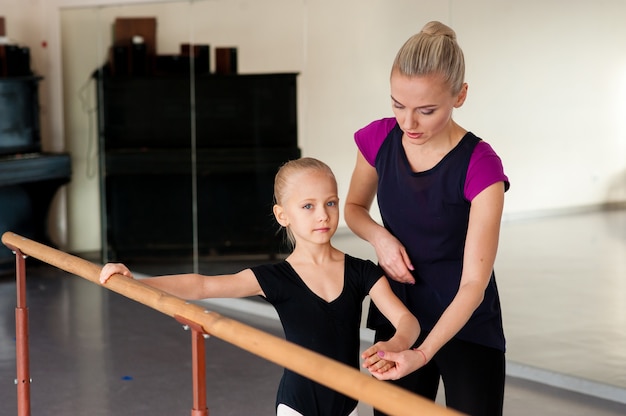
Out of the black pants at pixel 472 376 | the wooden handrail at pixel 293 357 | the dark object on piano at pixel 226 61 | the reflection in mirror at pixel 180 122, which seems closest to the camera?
the wooden handrail at pixel 293 357

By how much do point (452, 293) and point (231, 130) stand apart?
436 centimetres

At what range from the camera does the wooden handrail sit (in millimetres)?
1298

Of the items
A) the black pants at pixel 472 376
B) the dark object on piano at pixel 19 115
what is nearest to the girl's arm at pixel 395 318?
the black pants at pixel 472 376

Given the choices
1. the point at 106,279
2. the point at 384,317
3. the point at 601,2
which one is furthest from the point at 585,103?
the point at 106,279

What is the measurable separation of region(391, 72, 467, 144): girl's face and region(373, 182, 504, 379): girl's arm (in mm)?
176

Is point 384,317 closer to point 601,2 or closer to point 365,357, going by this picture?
point 365,357

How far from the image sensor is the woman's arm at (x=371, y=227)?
87.2 inches

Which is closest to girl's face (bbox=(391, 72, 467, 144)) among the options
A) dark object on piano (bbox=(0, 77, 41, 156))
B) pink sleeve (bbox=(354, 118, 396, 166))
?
pink sleeve (bbox=(354, 118, 396, 166))

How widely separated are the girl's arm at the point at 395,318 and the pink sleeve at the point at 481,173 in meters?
0.29

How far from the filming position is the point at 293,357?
4.90 feet

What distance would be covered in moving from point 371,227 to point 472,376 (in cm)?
40

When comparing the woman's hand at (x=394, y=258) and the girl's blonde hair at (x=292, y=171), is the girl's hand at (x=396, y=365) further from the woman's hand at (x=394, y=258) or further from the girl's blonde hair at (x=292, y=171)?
the girl's blonde hair at (x=292, y=171)

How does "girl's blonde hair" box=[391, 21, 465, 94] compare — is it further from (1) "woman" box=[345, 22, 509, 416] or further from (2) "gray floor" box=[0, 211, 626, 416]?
(2) "gray floor" box=[0, 211, 626, 416]

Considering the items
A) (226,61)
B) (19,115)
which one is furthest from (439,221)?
(19,115)
